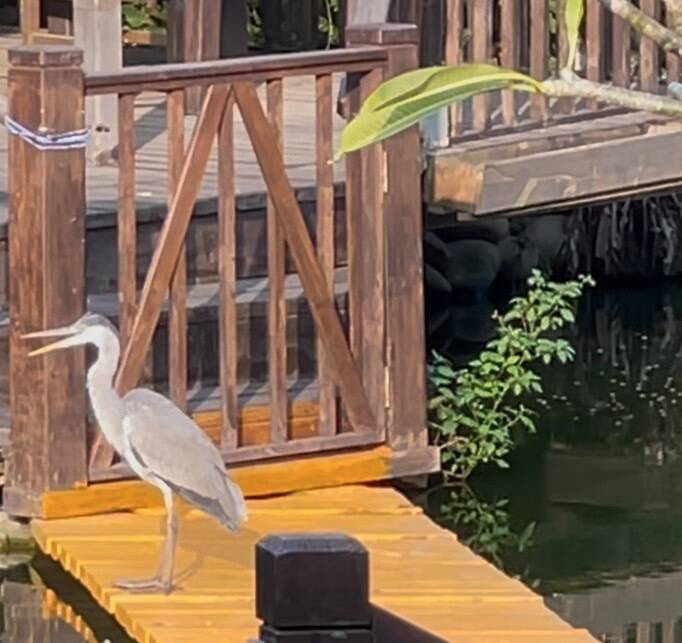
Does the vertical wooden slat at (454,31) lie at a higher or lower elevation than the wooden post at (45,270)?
higher

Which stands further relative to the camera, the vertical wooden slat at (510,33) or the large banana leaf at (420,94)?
the vertical wooden slat at (510,33)

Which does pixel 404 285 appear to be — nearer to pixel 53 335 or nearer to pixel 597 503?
pixel 53 335

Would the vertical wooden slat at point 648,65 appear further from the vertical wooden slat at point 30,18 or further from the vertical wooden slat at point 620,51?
the vertical wooden slat at point 30,18

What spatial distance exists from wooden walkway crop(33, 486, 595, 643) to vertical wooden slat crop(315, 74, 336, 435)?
27 cm

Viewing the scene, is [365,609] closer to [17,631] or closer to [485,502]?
[17,631]

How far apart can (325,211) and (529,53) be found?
1.40 meters

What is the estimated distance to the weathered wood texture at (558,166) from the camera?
300 inches

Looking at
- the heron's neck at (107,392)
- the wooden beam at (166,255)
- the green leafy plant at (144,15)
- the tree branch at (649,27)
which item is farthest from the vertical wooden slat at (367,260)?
the green leafy plant at (144,15)

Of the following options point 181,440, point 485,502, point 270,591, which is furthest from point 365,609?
point 485,502

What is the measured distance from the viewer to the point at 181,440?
236 inches

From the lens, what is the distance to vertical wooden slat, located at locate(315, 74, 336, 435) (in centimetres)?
691

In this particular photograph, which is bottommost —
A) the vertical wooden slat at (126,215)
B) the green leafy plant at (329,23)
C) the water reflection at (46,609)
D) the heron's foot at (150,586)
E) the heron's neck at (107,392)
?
the water reflection at (46,609)

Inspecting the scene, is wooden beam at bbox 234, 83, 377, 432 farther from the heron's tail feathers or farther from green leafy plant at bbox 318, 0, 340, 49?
green leafy plant at bbox 318, 0, 340, 49

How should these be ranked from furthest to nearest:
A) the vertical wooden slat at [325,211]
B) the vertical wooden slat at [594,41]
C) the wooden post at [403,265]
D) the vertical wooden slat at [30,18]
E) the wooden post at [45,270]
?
the vertical wooden slat at [30,18], the vertical wooden slat at [594,41], the wooden post at [403,265], the vertical wooden slat at [325,211], the wooden post at [45,270]
